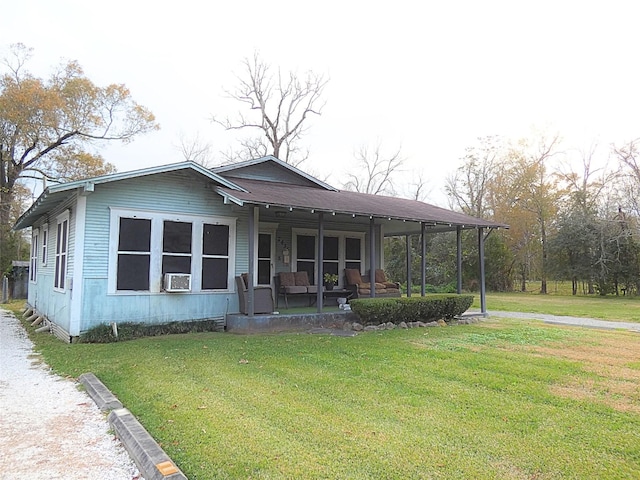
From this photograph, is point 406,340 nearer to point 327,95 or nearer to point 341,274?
point 341,274

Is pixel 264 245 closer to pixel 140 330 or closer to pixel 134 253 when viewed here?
pixel 134 253

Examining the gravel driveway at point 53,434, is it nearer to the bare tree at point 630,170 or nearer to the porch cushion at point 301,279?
the porch cushion at point 301,279

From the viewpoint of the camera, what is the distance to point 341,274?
13000 mm

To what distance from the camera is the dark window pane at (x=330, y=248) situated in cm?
1271

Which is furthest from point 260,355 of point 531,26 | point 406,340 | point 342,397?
point 531,26

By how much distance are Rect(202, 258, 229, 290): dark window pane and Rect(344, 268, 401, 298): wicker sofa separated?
3.83 m

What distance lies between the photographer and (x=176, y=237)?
908cm

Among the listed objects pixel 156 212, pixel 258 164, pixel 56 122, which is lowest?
pixel 156 212

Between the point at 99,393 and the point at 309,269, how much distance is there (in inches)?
313

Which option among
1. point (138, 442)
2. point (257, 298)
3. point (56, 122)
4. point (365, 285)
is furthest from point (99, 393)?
point (56, 122)

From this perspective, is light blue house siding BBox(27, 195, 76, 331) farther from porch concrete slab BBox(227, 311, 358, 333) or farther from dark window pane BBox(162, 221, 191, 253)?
porch concrete slab BBox(227, 311, 358, 333)

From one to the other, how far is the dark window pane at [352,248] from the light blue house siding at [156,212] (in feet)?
12.9

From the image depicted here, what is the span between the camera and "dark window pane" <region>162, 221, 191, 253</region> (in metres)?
8.95

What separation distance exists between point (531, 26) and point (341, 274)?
7.98 metres
